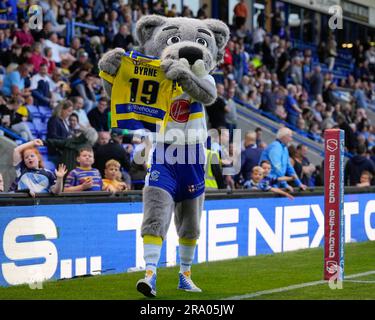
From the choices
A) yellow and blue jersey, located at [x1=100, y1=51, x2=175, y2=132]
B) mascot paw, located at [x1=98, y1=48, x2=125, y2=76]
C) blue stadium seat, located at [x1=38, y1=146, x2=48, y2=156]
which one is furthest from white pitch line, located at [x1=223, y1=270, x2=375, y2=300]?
blue stadium seat, located at [x1=38, y1=146, x2=48, y2=156]

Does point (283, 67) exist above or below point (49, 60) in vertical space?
above

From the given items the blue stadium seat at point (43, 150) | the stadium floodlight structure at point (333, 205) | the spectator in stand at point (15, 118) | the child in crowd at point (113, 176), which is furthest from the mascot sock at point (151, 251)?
the blue stadium seat at point (43, 150)

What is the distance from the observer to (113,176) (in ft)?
36.0

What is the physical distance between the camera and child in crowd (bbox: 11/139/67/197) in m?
9.20

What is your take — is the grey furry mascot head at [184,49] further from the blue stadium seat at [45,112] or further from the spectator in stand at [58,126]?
the blue stadium seat at [45,112]

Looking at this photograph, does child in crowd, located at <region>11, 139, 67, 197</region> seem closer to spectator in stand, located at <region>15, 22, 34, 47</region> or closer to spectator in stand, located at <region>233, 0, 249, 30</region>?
spectator in stand, located at <region>15, 22, 34, 47</region>

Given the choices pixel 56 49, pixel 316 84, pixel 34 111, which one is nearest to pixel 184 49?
pixel 34 111

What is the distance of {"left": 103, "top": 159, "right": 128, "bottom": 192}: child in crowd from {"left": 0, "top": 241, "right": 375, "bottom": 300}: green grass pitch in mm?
1394

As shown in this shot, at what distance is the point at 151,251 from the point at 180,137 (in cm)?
102

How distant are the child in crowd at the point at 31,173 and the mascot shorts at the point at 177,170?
1.85m

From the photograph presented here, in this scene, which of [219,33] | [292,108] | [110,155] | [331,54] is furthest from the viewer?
[331,54]

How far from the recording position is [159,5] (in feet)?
68.6

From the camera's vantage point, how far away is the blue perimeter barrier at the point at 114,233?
859 centimetres

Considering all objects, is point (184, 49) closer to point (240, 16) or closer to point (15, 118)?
point (15, 118)
